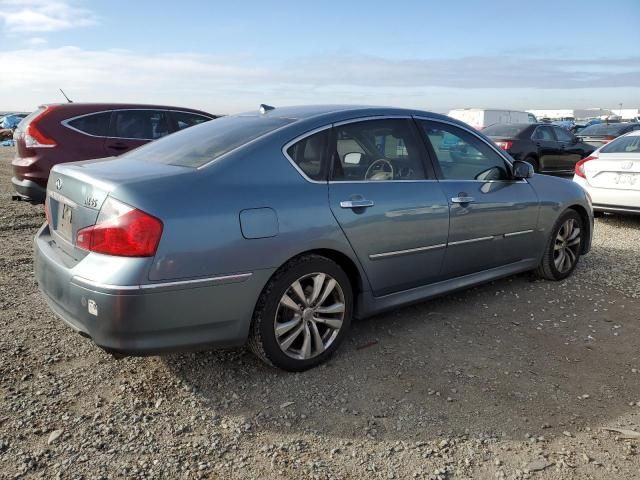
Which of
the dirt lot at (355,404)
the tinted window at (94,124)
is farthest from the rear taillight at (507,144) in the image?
the dirt lot at (355,404)

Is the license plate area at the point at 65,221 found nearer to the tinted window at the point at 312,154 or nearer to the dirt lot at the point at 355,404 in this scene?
the dirt lot at the point at 355,404

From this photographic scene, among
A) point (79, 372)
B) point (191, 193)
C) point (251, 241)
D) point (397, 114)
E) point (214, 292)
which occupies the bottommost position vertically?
point (79, 372)

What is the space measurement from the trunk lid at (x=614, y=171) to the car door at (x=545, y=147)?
5.26 meters

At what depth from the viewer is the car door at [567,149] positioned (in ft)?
44.1

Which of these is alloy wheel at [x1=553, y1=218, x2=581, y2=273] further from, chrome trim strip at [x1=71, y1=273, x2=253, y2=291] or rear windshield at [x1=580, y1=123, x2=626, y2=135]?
rear windshield at [x1=580, y1=123, x2=626, y2=135]

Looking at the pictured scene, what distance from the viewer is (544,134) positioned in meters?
13.3

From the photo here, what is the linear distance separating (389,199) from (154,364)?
180 centimetres

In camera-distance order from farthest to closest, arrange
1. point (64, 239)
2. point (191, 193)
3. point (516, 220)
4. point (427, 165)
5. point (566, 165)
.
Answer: point (566, 165), point (516, 220), point (427, 165), point (64, 239), point (191, 193)

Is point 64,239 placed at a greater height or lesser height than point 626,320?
greater

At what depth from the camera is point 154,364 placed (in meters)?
3.41

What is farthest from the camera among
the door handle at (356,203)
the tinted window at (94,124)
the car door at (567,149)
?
the car door at (567,149)

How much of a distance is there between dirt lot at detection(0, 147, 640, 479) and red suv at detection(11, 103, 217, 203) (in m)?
3.23

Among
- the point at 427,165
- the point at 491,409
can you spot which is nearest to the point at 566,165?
the point at 427,165

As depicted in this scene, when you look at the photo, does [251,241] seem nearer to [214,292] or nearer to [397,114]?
[214,292]
